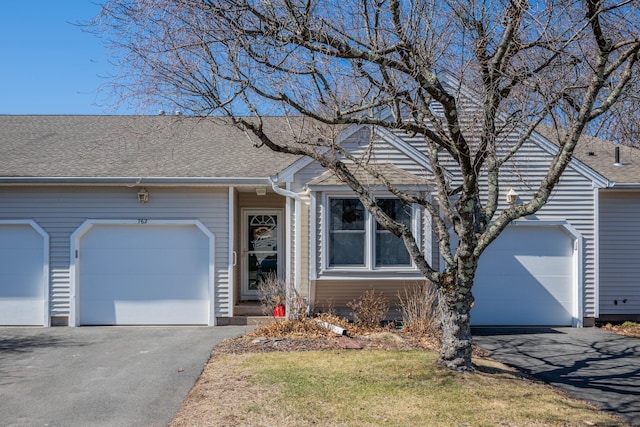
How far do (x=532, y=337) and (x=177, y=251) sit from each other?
23.7 ft

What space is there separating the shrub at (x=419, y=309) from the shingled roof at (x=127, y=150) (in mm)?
3615

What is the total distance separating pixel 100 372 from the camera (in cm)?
760

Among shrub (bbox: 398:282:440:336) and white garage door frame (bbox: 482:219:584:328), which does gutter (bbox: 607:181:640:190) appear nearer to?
white garage door frame (bbox: 482:219:584:328)

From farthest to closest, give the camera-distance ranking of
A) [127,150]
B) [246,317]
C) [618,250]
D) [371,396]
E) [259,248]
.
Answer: [259,248] → [127,150] → [618,250] → [246,317] → [371,396]

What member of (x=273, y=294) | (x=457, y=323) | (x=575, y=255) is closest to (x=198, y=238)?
(x=273, y=294)

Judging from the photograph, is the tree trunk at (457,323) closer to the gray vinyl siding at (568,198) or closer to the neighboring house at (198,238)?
the neighboring house at (198,238)

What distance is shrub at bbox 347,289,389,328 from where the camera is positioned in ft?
33.5

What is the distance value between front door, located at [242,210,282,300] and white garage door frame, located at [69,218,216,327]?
1.46 meters

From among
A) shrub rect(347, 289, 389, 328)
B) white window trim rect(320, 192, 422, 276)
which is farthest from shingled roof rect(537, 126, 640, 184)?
shrub rect(347, 289, 389, 328)

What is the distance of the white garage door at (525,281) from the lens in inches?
449

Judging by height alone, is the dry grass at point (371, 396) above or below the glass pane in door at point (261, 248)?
below

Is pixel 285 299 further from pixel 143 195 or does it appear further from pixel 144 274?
pixel 143 195

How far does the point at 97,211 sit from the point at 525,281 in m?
9.03

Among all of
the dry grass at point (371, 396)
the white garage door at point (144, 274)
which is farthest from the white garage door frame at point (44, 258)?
the dry grass at point (371, 396)
